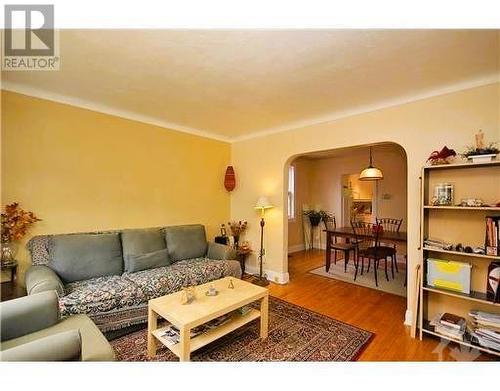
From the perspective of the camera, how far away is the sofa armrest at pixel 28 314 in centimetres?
145

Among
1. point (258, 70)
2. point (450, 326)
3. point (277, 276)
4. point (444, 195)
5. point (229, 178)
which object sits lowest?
point (277, 276)

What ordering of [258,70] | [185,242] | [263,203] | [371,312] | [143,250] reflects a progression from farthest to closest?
[263,203], [185,242], [143,250], [371,312], [258,70]

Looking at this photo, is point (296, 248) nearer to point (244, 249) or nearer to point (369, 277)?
point (369, 277)

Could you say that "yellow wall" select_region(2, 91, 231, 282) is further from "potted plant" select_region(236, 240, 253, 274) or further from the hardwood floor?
the hardwood floor

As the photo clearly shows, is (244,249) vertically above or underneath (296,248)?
above

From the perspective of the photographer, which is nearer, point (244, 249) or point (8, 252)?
point (8, 252)

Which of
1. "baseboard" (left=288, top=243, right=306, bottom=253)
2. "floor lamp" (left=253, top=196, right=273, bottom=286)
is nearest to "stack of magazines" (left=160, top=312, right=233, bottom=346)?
"floor lamp" (left=253, top=196, right=273, bottom=286)

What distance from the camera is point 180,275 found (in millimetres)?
2684

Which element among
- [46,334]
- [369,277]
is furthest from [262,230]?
[46,334]

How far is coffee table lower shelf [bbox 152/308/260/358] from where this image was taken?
1.77 m

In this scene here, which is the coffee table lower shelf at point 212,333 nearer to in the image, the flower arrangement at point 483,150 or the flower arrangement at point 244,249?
the flower arrangement at point 244,249

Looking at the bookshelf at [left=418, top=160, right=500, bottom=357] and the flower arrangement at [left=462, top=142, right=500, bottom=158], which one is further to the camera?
the bookshelf at [left=418, top=160, right=500, bottom=357]

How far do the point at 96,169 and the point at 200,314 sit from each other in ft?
7.31
